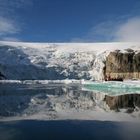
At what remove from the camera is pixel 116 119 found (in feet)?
25.8

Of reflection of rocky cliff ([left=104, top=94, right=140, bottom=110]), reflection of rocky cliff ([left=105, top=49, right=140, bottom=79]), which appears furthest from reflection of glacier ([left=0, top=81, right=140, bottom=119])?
reflection of rocky cliff ([left=105, top=49, right=140, bottom=79])

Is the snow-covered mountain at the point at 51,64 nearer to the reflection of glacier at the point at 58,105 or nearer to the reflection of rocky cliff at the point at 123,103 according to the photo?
the reflection of glacier at the point at 58,105

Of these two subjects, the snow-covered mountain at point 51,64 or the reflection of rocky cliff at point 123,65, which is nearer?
the reflection of rocky cliff at point 123,65

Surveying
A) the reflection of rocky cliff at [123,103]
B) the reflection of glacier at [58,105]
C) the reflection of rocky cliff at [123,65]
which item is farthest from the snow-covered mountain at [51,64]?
the reflection of rocky cliff at [123,103]

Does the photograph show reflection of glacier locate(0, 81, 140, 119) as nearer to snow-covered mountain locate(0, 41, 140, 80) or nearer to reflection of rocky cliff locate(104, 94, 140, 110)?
reflection of rocky cliff locate(104, 94, 140, 110)

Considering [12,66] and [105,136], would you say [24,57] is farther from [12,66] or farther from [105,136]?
[105,136]

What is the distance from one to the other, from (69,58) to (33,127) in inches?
1711

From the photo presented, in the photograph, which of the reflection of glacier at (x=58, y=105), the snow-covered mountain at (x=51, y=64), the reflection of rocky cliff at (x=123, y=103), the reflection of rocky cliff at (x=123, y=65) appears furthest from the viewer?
the snow-covered mountain at (x=51, y=64)

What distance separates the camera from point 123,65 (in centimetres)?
4284

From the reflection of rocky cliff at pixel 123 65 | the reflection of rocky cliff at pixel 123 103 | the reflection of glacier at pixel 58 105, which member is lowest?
the reflection of glacier at pixel 58 105

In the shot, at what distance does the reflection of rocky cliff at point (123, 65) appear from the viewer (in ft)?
136

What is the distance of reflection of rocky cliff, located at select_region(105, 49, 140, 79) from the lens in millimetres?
41500

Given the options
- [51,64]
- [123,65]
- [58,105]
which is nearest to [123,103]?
[58,105]

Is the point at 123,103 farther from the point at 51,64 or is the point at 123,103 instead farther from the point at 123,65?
the point at 51,64
